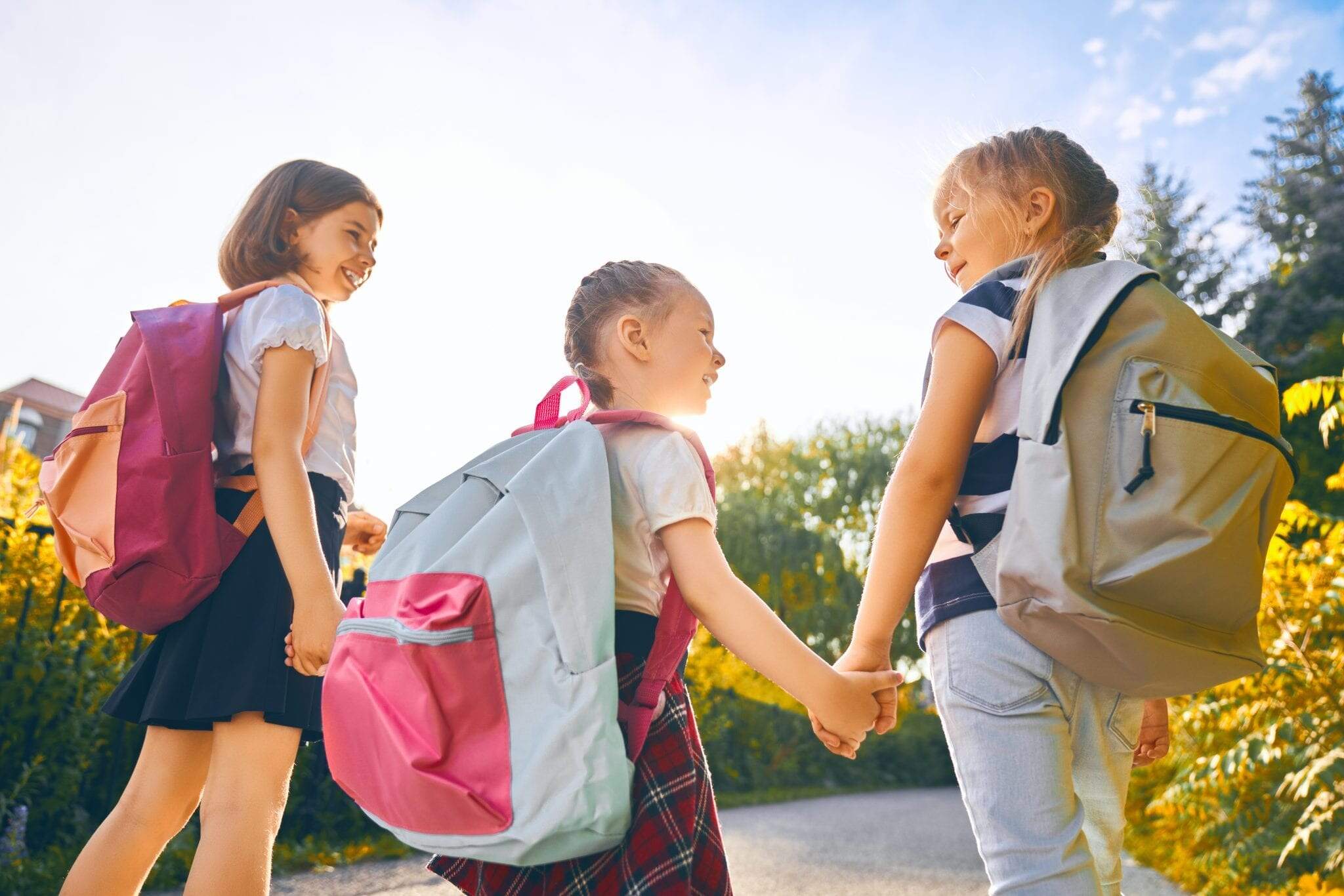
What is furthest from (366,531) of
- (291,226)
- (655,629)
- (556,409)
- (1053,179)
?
(1053,179)

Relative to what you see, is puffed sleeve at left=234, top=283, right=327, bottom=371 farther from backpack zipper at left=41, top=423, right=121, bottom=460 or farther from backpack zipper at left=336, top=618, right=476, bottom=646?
backpack zipper at left=336, top=618, right=476, bottom=646

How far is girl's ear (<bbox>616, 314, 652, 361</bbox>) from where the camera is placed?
1.81 metres

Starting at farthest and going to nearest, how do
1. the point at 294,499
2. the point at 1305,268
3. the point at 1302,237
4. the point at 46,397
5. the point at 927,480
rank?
1. the point at 46,397
2. the point at 1302,237
3. the point at 1305,268
4. the point at 294,499
5. the point at 927,480

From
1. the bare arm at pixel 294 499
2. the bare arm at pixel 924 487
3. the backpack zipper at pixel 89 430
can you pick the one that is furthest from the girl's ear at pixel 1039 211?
the backpack zipper at pixel 89 430

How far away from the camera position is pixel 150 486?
5.91 feet

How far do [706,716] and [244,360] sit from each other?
8.86 m

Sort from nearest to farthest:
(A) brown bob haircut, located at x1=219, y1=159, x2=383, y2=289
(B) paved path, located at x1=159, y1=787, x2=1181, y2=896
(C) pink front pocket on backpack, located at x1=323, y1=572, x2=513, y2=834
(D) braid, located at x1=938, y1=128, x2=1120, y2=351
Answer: (C) pink front pocket on backpack, located at x1=323, y1=572, x2=513, y2=834
(D) braid, located at x1=938, y1=128, x2=1120, y2=351
(A) brown bob haircut, located at x1=219, y1=159, x2=383, y2=289
(B) paved path, located at x1=159, y1=787, x2=1181, y2=896

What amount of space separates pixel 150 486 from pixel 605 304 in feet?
3.08

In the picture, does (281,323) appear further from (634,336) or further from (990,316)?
(990,316)

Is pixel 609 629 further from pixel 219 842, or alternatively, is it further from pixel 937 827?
pixel 937 827

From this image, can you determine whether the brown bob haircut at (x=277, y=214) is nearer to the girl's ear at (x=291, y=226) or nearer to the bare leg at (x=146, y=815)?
the girl's ear at (x=291, y=226)

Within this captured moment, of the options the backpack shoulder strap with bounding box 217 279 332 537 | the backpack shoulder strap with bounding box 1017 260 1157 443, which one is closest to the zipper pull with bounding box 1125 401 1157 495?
the backpack shoulder strap with bounding box 1017 260 1157 443

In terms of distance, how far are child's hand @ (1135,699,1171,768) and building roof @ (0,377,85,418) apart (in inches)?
1226

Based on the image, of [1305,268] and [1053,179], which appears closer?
[1053,179]
